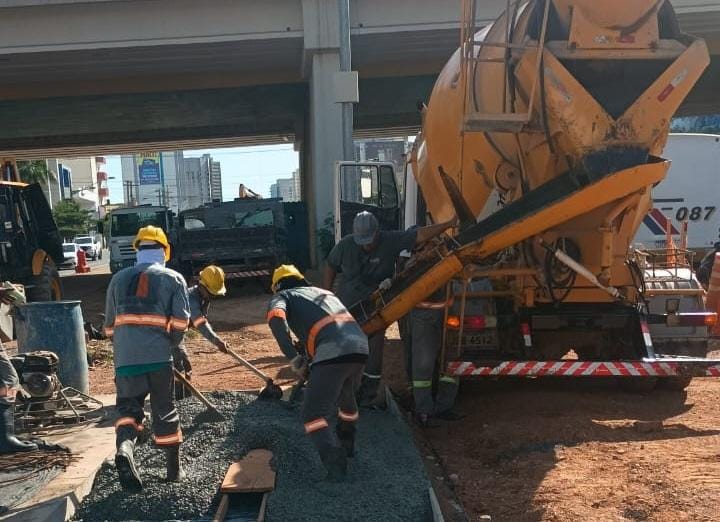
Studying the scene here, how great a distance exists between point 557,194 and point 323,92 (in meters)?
13.1

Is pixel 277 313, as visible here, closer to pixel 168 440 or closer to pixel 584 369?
pixel 168 440

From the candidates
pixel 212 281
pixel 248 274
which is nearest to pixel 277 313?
pixel 212 281

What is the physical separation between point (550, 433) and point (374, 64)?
16650 millimetres

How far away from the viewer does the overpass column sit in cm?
1628

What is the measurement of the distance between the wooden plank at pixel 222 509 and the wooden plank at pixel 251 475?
50 millimetres

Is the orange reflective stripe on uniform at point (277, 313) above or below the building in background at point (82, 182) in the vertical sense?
below

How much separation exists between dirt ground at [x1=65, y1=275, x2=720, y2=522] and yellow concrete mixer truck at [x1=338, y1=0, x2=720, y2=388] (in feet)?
1.52

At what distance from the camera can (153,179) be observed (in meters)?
76.2

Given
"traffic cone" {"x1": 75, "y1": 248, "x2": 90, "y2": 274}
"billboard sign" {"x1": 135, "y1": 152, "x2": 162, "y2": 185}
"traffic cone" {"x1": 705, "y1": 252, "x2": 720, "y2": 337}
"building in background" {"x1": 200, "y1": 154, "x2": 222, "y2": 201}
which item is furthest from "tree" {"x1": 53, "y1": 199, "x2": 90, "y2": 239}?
"traffic cone" {"x1": 705, "y1": 252, "x2": 720, "y2": 337}

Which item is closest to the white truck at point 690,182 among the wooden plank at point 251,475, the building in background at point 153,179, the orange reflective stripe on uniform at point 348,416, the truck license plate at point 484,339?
the truck license plate at point 484,339

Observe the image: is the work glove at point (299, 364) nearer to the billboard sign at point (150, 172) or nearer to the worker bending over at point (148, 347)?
the worker bending over at point (148, 347)

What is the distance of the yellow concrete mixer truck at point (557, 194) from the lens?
4453mm

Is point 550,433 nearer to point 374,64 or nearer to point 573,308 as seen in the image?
point 573,308

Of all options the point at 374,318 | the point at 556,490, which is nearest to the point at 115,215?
the point at 374,318
